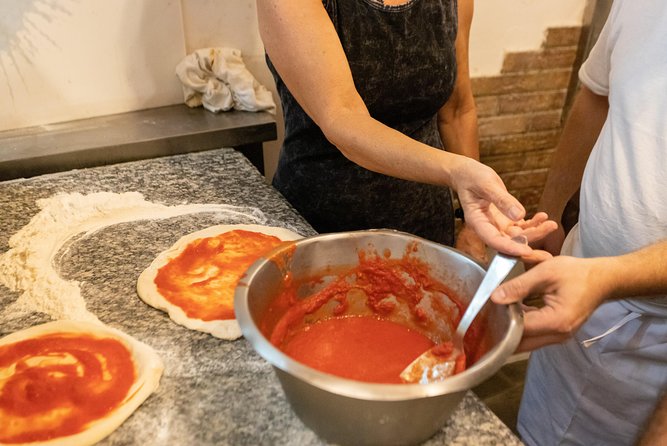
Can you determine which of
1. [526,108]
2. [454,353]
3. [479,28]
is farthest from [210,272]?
[526,108]

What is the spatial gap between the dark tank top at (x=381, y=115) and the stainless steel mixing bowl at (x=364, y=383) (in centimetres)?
51

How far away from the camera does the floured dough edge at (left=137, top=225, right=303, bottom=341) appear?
983 mm

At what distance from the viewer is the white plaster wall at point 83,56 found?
164 centimetres

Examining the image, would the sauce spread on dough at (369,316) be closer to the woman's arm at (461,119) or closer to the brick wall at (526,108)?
the woman's arm at (461,119)

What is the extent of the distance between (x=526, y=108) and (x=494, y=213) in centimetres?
180

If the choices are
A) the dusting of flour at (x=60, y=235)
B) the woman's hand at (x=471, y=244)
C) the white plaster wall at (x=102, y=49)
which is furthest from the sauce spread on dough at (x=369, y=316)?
the white plaster wall at (x=102, y=49)

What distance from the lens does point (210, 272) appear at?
117cm

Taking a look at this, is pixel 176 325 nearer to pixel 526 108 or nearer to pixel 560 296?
pixel 560 296

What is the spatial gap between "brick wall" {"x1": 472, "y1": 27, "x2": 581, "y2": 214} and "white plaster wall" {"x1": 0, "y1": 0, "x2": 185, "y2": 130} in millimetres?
1363

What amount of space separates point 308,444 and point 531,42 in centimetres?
220

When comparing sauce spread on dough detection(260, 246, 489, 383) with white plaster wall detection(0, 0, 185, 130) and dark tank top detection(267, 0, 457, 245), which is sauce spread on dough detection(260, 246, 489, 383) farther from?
white plaster wall detection(0, 0, 185, 130)

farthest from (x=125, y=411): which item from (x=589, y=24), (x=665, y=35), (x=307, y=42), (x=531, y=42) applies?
(x=589, y=24)

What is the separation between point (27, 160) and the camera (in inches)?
59.6

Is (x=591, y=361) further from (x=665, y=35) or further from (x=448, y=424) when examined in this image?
(x=665, y=35)
